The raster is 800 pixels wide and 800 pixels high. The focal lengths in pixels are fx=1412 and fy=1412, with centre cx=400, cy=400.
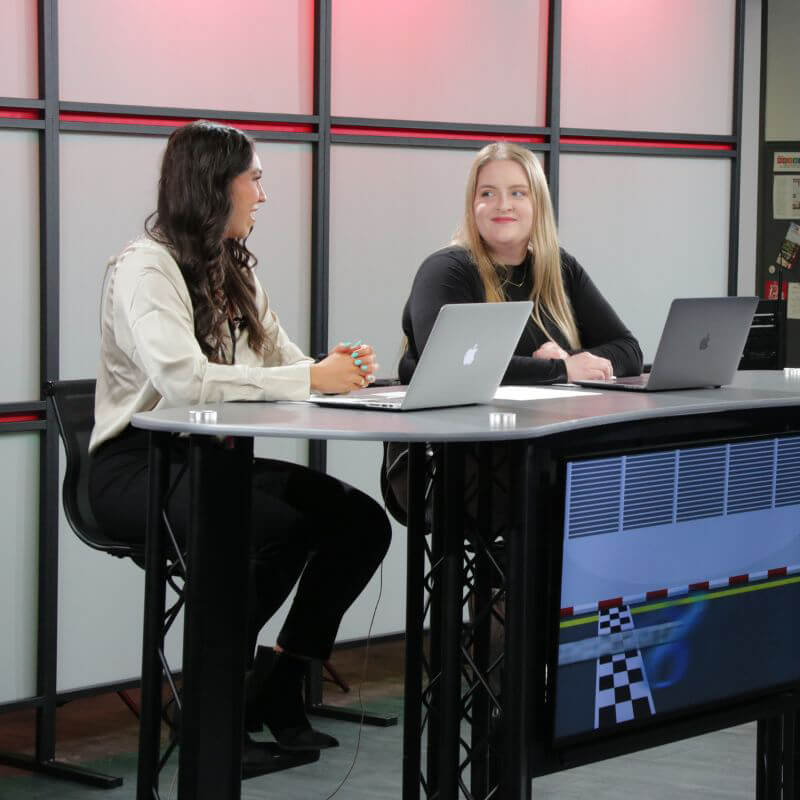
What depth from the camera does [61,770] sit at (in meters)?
3.60

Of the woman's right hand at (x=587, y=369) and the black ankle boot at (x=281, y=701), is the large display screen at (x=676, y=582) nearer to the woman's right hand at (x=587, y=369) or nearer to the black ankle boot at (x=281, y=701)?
the woman's right hand at (x=587, y=369)

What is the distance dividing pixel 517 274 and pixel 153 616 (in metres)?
1.60

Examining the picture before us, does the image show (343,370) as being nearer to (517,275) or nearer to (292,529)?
(292,529)

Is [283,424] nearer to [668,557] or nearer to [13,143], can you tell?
[668,557]

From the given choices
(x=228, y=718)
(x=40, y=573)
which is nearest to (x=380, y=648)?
(x=40, y=573)

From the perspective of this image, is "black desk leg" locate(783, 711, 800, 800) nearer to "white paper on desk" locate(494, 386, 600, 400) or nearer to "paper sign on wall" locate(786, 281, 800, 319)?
"white paper on desk" locate(494, 386, 600, 400)

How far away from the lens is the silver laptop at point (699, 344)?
3.11 m

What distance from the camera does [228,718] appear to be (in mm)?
2656

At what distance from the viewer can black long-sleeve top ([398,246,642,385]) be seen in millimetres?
3561

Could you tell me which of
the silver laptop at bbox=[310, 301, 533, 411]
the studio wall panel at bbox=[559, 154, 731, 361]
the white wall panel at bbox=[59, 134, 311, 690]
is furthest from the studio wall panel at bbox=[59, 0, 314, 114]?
the silver laptop at bbox=[310, 301, 533, 411]

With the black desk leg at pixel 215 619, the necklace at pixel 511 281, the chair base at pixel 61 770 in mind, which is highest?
the necklace at pixel 511 281

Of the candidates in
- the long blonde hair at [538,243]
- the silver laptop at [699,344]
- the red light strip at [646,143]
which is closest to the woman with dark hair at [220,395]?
the silver laptop at [699,344]

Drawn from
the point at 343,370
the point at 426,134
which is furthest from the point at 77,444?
the point at 426,134

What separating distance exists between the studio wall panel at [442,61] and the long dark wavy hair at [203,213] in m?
1.02
